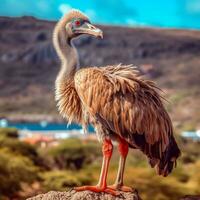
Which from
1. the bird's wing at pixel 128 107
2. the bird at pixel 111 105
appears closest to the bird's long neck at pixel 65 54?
the bird at pixel 111 105

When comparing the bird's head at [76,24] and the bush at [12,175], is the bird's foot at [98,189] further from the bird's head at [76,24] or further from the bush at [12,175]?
the bush at [12,175]

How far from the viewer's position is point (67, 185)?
2122 centimetres

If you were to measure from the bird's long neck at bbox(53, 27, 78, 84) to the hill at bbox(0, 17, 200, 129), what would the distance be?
2932 inches

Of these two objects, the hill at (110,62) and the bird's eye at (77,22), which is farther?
the hill at (110,62)

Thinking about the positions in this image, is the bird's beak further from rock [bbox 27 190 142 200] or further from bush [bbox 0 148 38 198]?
bush [bbox 0 148 38 198]

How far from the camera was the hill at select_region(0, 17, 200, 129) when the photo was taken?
290 feet

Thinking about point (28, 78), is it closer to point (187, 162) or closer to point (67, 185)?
point (187, 162)

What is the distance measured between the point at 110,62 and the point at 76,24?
85479mm

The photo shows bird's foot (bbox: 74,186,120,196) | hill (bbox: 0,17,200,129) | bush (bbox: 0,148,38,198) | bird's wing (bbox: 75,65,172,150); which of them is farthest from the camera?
hill (bbox: 0,17,200,129)

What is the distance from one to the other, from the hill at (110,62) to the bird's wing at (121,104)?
246 ft

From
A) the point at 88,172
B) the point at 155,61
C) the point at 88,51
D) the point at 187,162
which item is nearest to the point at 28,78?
the point at 88,51

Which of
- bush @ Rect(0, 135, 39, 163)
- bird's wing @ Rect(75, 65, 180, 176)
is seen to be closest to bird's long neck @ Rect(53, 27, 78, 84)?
bird's wing @ Rect(75, 65, 180, 176)

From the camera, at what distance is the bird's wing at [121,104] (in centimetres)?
660

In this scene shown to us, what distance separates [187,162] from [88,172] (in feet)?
45.4
